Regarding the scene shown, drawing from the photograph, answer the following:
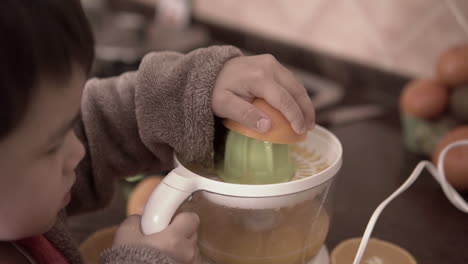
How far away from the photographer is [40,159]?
1.24 ft

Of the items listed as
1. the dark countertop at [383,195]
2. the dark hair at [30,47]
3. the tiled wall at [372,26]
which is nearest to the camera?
the dark hair at [30,47]

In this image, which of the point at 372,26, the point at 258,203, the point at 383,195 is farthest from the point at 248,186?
the point at 372,26

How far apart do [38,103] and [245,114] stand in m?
0.16

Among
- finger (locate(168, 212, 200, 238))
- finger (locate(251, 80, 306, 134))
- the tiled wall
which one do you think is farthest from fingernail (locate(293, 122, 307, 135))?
the tiled wall

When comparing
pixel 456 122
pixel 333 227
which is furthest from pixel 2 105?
pixel 456 122

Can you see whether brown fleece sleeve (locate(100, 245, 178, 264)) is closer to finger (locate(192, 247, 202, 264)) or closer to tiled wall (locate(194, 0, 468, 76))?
finger (locate(192, 247, 202, 264))

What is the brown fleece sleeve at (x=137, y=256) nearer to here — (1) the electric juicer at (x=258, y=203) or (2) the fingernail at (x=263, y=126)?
(1) the electric juicer at (x=258, y=203)

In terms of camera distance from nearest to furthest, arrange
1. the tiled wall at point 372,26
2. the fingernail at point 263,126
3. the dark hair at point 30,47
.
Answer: the dark hair at point 30,47 → the fingernail at point 263,126 → the tiled wall at point 372,26

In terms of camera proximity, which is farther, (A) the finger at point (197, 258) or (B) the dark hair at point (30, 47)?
(A) the finger at point (197, 258)

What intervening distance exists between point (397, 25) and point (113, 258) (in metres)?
0.63

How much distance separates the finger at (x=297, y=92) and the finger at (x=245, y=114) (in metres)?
0.04

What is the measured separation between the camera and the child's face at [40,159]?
1.16ft

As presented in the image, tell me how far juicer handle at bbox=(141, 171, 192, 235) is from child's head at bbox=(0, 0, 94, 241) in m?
0.07

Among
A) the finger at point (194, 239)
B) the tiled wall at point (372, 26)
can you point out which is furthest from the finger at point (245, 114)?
the tiled wall at point (372, 26)
